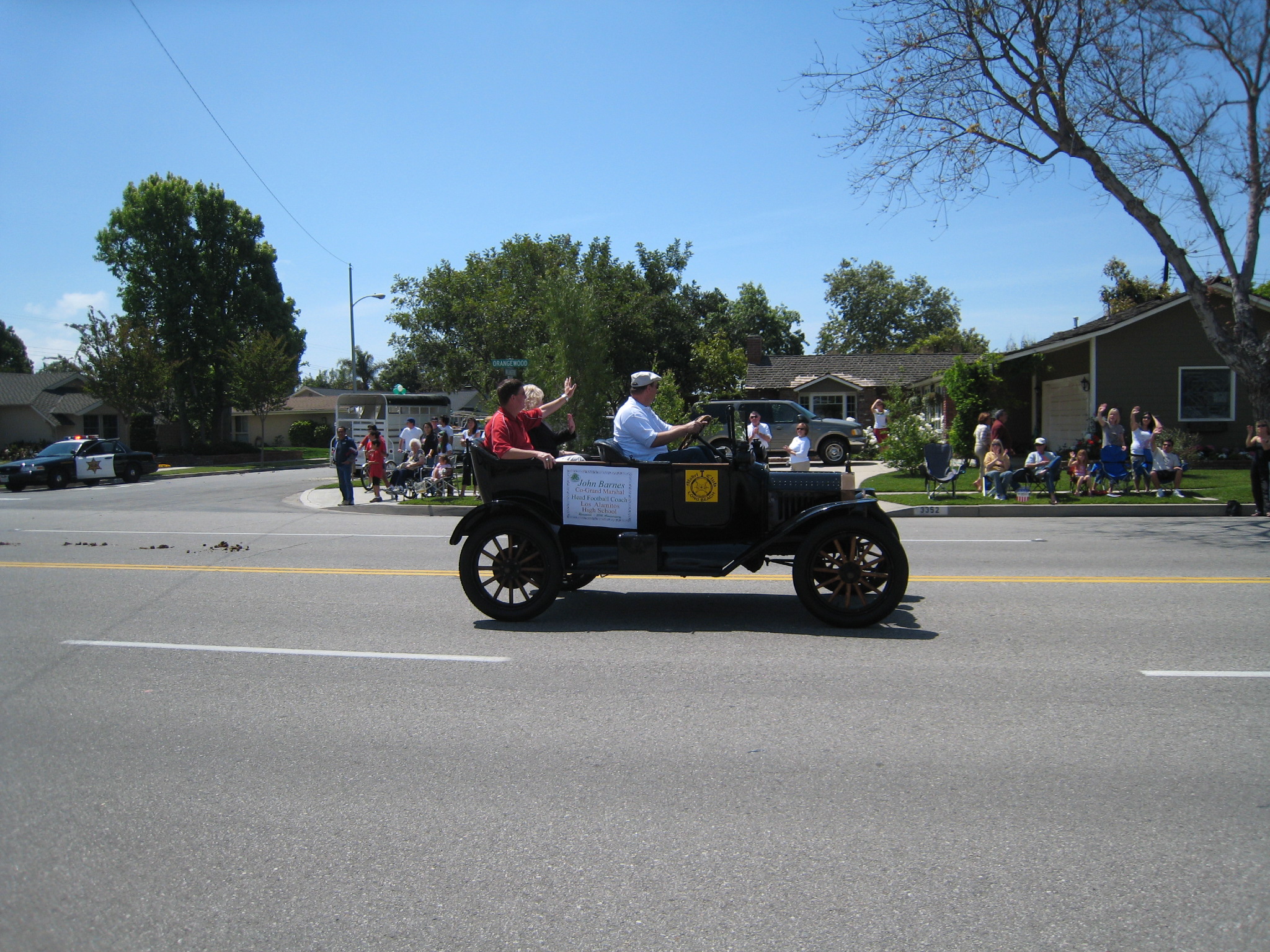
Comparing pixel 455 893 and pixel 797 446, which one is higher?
pixel 797 446

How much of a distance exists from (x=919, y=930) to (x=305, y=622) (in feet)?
18.3

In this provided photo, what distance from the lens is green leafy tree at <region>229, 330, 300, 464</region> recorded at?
144ft

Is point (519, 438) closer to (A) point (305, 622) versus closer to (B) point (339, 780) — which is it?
Result: (A) point (305, 622)

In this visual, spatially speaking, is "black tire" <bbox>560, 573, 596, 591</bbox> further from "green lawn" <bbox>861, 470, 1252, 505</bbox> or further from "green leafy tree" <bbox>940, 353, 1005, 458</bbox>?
"green leafy tree" <bbox>940, 353, 1005, 458</bbox>

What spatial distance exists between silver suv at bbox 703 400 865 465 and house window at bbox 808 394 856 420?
12781mm

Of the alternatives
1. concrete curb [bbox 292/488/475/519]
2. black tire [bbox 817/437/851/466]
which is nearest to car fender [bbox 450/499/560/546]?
concrete curb [bbox 292/488/475/519]

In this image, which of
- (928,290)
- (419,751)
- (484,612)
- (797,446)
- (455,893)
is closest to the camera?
(455,893)

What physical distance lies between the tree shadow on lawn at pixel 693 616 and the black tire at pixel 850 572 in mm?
139

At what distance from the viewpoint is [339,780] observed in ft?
13.2

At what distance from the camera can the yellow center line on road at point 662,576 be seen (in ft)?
26.8

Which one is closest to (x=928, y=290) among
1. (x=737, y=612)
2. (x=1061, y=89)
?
(x=1061, y=89)

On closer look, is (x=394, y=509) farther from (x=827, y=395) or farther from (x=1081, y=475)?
(x=827, y=395)

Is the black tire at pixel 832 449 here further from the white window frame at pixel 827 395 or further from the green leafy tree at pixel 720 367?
the green leafy tree at pixel 720 367

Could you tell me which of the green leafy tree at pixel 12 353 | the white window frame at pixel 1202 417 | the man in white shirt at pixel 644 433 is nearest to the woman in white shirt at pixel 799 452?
the white window frame at pixel 1202 417
